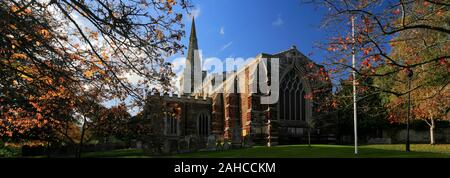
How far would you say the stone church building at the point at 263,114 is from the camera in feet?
106

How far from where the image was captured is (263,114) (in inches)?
1294

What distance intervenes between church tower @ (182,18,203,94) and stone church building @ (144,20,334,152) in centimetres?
2735

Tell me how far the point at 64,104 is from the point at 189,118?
25861 mm

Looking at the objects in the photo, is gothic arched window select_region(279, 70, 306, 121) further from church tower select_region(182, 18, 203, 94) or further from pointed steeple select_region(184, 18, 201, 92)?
pointed steeple select_region(184, 18, 201, 92)

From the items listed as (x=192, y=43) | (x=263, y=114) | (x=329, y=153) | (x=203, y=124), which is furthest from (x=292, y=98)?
(x=192, y=43)

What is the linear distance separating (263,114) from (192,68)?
1499 inches

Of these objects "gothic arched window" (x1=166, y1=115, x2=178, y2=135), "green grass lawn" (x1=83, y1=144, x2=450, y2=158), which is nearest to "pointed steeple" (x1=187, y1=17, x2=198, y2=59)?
"gothic arched window" (x1=166, y1=115, x2=178, y2=135)

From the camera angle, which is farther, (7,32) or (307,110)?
(307,110)

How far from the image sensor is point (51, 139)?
31.0 metres

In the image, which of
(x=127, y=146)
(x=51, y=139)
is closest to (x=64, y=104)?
(x=51, y=139)

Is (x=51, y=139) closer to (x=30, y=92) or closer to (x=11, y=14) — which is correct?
(x=30, y=92)

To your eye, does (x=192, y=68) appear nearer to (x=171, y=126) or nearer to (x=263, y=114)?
(x=171, y=126)

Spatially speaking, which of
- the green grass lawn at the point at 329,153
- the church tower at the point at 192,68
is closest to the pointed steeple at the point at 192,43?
the church tower at the point at 192,68

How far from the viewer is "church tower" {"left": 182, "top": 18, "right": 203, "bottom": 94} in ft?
221
